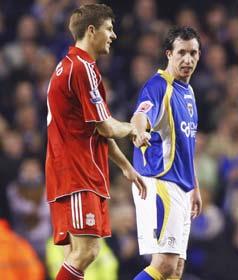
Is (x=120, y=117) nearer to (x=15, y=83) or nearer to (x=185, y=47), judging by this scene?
(x=15, y=83)

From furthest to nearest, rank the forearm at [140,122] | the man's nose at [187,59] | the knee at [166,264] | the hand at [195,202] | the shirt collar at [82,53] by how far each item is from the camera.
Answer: the hand at [195,202] < the man's nose at [187,59] < the knee at [166,264] < the forearm at [140,122] < the shirt collar at [82,53]

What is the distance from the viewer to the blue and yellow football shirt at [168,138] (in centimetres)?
785

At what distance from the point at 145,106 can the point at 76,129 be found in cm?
65

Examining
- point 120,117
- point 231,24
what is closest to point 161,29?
point 231,24

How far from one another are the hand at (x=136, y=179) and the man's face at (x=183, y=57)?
38.7 inches

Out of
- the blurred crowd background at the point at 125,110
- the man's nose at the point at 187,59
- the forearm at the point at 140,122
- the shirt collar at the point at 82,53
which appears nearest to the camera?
the shirt collar at the point at 82,53

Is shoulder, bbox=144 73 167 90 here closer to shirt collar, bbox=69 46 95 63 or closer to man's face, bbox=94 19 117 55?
man's face, bbox=94 19 117 55

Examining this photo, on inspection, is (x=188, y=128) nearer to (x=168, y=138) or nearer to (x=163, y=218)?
(x=168, y=138)

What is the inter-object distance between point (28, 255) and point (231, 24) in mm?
8160

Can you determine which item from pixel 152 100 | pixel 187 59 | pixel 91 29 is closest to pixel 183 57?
pixel 187 59

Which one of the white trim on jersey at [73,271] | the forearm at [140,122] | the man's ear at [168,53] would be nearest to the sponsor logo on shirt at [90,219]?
the white trim on jersey at [73,271]

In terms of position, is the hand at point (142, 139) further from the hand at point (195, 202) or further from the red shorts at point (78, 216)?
the hand at point (195, 202)

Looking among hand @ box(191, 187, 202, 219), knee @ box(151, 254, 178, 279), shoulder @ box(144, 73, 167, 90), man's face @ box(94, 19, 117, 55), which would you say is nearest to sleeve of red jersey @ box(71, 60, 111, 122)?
man's face @ box(94, 19, 117, 55)

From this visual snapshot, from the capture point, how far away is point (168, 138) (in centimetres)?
789
